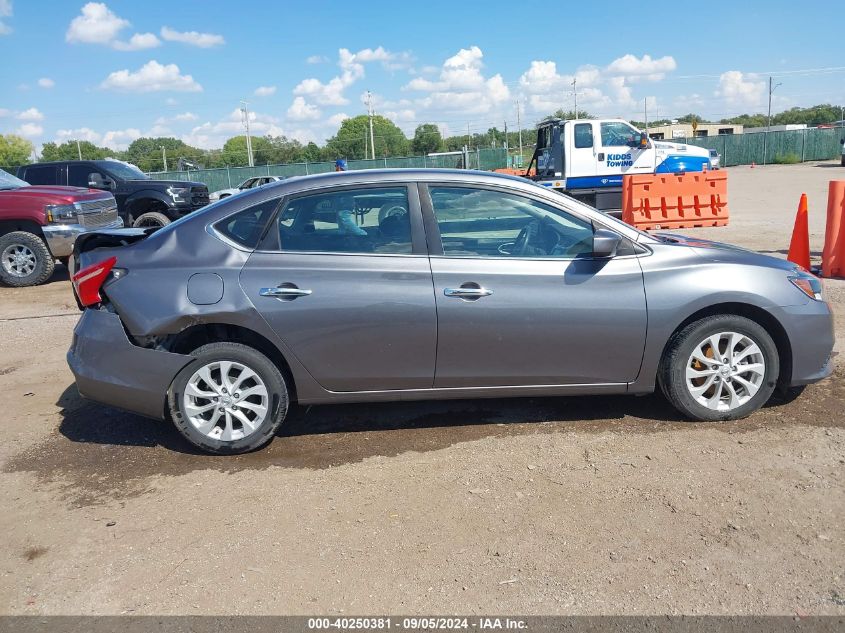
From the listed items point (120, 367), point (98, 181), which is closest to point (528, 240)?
point (120, 367)

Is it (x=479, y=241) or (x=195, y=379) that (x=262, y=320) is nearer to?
(x=195, y=379)

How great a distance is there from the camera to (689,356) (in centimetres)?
425

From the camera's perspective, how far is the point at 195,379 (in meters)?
4.12

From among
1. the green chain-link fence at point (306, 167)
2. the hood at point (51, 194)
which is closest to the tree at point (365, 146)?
the green chain-link fence at point (306, 167)

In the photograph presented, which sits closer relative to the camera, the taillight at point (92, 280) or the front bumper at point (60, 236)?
the taillight at point (92, 280)

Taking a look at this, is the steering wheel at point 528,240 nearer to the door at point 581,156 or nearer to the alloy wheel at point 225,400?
the alloy wheel at point 225,400

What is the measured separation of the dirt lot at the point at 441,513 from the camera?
9.37 ft

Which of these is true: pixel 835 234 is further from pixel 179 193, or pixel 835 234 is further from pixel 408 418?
pixel 179 193

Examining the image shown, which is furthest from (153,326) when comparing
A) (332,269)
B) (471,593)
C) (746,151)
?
(746,151)

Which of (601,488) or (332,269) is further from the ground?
(332,269)

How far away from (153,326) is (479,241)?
2014 millimetres

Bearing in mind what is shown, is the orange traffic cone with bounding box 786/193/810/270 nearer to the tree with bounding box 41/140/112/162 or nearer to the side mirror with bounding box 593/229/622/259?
the side mirror with bounding box 593/229/622/259

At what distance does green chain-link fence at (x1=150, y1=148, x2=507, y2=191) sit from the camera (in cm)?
3803

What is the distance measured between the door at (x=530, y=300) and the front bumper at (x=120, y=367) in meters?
1.64
